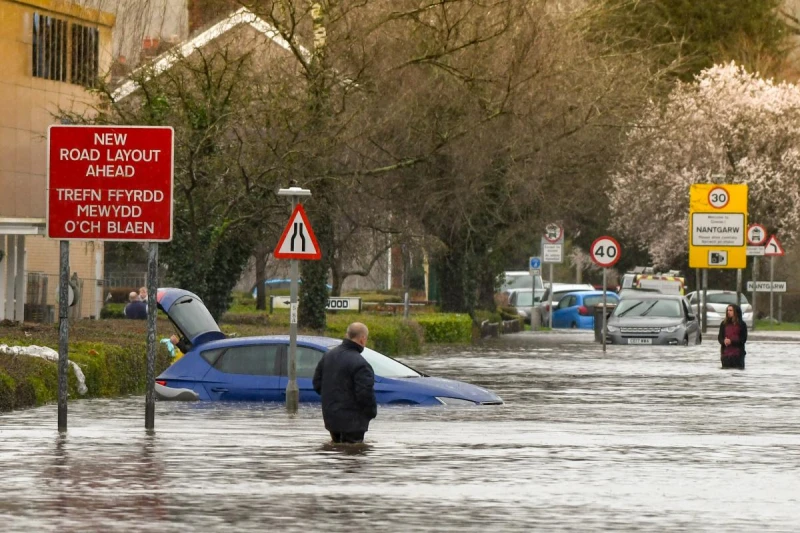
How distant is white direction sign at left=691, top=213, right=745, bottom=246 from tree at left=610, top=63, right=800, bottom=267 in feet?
61.5

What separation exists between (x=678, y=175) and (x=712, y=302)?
10.3 meters

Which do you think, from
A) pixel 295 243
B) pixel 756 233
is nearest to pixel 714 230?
pixel 756 233

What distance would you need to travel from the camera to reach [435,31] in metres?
39.5

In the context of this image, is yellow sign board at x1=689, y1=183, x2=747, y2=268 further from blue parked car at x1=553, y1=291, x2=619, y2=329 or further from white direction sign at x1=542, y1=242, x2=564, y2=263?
blue parked car at x1=553, y1=291, x2=619, y2=329

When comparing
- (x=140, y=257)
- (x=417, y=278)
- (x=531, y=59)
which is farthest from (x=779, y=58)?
(x=531, y=59)

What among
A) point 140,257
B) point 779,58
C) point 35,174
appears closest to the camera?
point 35,174

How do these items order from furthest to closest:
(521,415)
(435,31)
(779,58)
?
(779,58) < (435,31) < (521,415)

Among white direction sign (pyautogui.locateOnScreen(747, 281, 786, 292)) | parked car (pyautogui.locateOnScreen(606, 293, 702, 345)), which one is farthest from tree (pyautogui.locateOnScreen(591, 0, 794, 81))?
parked car (pyautogui.locateOnScreen(606, 293, 702, 345))

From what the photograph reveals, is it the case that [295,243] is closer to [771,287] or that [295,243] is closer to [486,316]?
[486,316]

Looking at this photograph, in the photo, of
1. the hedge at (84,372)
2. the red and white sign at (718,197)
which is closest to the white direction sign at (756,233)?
the red and white sign at (718,197)

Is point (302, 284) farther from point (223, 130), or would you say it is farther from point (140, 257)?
point (140, 257)

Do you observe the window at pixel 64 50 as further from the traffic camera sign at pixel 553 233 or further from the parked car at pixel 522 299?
the parked car at pixel 522 299

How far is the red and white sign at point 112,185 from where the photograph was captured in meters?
18.8

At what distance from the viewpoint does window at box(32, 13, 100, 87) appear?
46406 mm
